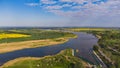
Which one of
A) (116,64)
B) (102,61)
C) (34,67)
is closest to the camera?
(34,67)

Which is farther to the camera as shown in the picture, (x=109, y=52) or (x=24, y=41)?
(x=24, y=41)

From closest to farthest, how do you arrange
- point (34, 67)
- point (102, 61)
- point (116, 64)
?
point (34, 67) → point (116, 64) → point (102, 61)

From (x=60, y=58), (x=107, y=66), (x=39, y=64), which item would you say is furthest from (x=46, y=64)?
(x=107, y=66)

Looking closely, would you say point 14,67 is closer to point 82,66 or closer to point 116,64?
point 82,66

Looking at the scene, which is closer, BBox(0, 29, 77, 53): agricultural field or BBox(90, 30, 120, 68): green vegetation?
BBox(90, 30, 120, 68): green vegetation

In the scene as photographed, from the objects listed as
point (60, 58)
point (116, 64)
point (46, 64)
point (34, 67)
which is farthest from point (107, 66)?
point (34, 67)

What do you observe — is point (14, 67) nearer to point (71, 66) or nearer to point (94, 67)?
point (71, 66)

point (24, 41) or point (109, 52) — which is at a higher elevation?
point (24, 41)

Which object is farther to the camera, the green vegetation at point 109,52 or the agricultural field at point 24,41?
the agricultural field at point 24,41

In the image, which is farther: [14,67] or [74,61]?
[74,61]
